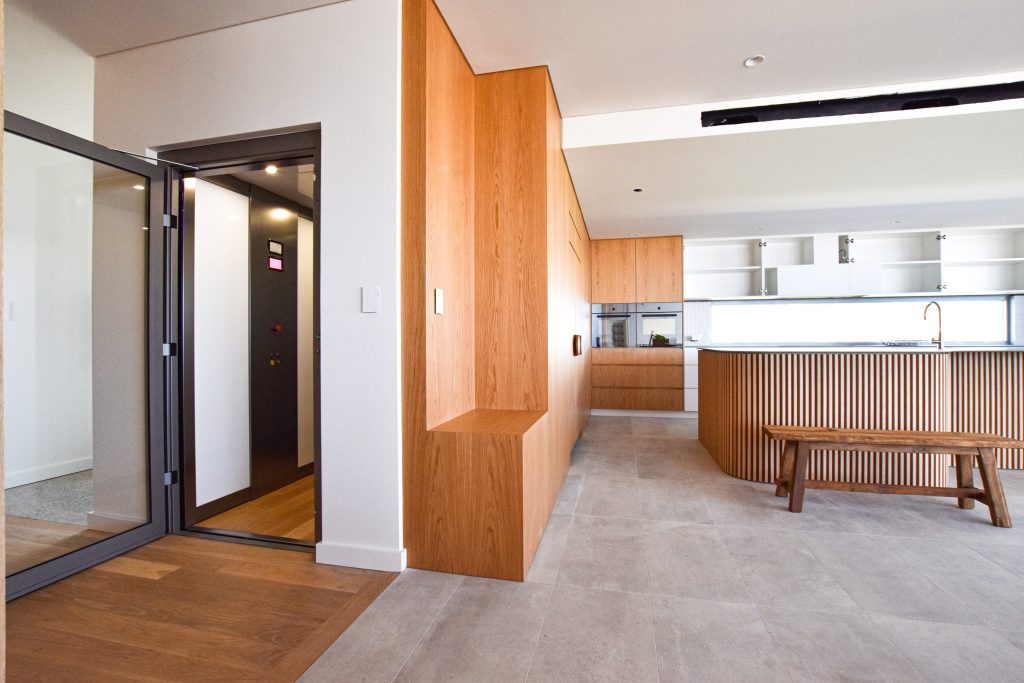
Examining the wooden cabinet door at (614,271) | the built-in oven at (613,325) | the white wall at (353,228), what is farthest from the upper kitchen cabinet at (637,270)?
the white wall at (353,228)

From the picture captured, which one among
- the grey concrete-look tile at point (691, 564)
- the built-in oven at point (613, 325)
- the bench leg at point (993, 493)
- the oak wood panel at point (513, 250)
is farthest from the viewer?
the built-in oven at point (613, 325)

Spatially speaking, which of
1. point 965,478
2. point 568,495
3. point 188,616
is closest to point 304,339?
point 188,616

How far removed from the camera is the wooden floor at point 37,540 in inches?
85.2

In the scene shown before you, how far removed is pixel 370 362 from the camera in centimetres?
231

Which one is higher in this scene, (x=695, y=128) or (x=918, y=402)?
(x=695, y=128)

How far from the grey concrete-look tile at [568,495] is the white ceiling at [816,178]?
262 centimetres

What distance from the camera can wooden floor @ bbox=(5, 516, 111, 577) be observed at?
2.16 m

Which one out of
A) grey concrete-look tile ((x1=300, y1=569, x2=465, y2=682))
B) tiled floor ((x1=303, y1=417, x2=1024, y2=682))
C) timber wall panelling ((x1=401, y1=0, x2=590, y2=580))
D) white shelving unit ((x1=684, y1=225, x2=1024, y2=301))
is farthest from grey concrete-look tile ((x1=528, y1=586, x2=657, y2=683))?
white shelving unit ((x1=684, y1=225, x2=1024, y2=301))

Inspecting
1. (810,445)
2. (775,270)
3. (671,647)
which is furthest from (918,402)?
(775,270)

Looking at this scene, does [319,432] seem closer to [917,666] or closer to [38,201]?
[38,201]

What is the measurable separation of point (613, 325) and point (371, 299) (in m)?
4.97

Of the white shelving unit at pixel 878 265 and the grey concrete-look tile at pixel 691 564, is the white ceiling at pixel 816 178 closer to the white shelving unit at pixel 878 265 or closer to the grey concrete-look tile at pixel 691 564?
the white shelving unit at pixel 878 265

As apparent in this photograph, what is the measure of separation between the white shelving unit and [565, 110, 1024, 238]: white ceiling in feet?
1.31

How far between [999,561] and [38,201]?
16.5 feet
